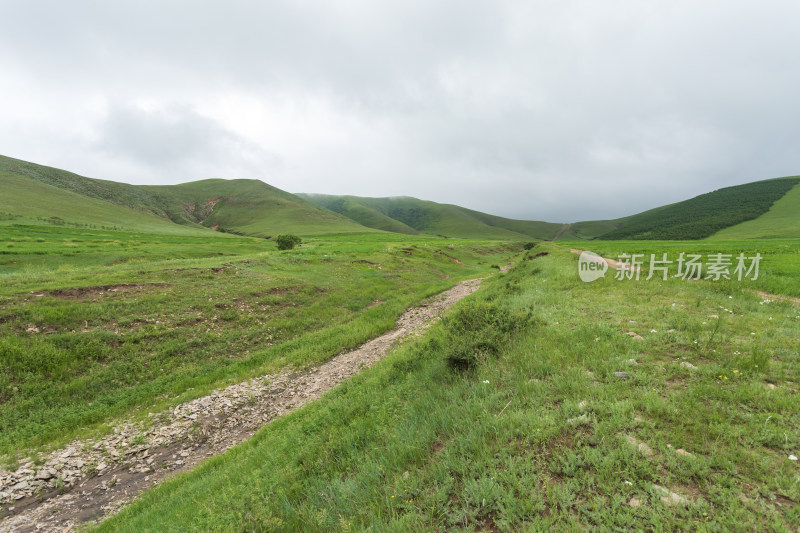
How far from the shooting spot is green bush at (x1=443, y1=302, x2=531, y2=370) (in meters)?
8.09

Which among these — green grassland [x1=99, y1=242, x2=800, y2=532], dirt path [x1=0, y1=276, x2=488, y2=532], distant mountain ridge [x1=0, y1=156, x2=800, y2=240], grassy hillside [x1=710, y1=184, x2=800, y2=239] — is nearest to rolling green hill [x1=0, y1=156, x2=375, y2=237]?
distant mountain ridge [x1=0, y1=156, x2=800, y2=240]

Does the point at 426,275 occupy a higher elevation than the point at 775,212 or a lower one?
lower

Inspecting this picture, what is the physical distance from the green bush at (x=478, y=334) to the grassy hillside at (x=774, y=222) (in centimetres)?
13052

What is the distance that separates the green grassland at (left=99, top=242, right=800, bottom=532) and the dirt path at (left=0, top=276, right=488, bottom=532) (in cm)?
116

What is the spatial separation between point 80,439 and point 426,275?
32.2 meters

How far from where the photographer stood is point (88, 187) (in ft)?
410

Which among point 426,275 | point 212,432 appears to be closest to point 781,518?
point 212,432

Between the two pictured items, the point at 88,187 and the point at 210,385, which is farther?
the point at 88,187

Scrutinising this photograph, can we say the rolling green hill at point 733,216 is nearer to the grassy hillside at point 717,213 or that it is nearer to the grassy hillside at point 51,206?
the grassy hillside at point 717,213

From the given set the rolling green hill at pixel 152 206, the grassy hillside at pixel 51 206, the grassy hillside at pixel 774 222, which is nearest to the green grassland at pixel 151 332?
the grassy hillside at pixel 51 206

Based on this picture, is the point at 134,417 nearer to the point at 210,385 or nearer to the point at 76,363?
the point at 210,385

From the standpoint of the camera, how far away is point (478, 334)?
8.73 meters

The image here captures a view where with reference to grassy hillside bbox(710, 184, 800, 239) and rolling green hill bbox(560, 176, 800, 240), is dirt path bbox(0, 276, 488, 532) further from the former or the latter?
grassy hillside bbox(710, 184, 800, 239)

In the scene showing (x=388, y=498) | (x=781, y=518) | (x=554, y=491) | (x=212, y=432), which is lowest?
(x=212, y=432)
